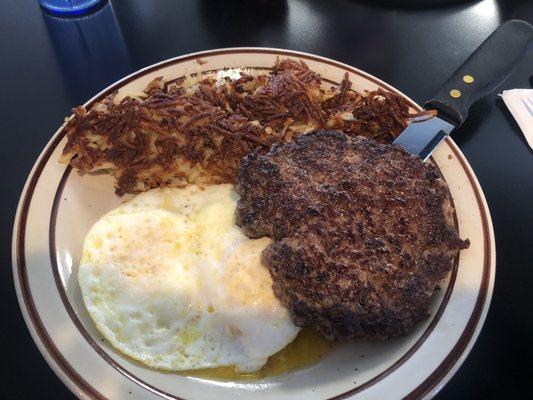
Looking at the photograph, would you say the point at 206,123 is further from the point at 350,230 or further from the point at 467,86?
the point at 467,86

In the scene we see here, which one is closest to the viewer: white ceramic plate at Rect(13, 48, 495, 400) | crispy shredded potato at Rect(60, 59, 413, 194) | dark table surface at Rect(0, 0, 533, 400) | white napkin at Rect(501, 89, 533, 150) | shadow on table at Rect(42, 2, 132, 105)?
white ceramic plate at Rect(13, 48, 495, 400)

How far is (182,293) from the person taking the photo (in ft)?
5.05

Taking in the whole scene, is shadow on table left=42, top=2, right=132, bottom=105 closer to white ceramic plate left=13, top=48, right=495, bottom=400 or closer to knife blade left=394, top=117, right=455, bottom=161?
white ceramic plate left=13, top=48, right=495, bottom=400

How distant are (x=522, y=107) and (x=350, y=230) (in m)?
1.49

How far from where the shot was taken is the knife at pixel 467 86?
6.08 ft

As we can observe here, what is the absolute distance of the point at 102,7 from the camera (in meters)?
2.88

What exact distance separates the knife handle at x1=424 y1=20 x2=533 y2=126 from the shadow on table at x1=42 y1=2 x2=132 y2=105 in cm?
173

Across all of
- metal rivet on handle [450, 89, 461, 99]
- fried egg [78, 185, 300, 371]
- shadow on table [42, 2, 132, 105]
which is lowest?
fried egg [78, 185, 300, 371]

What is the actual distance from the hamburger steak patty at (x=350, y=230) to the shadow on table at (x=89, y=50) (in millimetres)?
1269

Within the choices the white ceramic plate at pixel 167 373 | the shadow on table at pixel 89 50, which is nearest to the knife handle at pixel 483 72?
the white ceramic plate at pixel 167 373

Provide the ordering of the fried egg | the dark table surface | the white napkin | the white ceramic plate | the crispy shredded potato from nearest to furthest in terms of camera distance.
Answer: the white ceramic plate
the fried egg
the dark table surface
the crispy shredded potato
the white napkin

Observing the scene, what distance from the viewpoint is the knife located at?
1.85 meters

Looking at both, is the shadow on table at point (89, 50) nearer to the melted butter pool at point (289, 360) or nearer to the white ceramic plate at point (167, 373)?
the white ceramic plate at point (167, 373)

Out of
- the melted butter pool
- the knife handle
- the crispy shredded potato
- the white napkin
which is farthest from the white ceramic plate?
the white napkin
